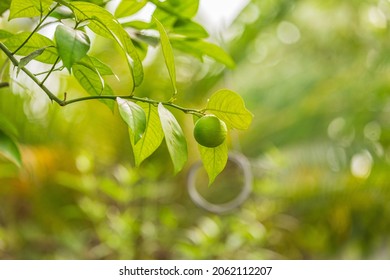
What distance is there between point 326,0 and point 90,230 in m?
1.38

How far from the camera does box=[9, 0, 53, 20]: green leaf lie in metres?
0.32

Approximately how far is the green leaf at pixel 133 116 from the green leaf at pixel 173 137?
10 millimetres

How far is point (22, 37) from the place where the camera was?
36 centimetres

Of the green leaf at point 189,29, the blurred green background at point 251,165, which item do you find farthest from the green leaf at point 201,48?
the blurred green background at point 251,165

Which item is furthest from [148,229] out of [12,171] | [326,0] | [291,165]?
[326,0]

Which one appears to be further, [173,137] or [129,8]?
[129,8]

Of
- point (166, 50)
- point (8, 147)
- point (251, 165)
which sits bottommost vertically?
point (251, 165)

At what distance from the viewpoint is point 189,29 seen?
18.1 inches

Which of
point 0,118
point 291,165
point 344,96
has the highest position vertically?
point 0,118

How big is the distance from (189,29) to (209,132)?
0.52ft

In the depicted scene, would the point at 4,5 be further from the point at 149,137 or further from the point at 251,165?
the point at 251,165

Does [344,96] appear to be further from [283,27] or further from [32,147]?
[32,147]

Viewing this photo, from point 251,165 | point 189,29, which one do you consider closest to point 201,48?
point 189,29

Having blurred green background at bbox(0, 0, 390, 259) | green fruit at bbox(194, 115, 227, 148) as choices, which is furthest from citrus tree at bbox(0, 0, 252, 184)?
blurred green background at bbox(0, 0, 390, 259)
